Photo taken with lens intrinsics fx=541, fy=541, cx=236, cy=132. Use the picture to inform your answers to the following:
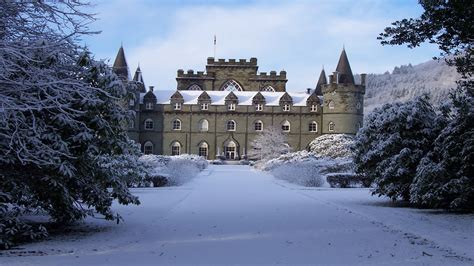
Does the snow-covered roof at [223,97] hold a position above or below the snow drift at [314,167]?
above

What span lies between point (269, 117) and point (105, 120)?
50.4m

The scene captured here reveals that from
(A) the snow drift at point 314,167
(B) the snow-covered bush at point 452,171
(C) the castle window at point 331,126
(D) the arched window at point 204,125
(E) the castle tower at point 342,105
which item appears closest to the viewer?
(B) the snow-covered bush at point 452,171

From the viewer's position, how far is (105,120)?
8.87 meters

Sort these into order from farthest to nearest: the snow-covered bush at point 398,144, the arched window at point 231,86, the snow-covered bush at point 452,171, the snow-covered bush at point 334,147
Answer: the arched window at point 231,86 → the snow-covered bush at point 334,147 → the snow-covered bush at point 398,144 → the snow-covered bush at point 452,171

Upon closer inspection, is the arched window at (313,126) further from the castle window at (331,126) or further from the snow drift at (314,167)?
the snow drift at (314,167)

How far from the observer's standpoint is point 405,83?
122250 mm

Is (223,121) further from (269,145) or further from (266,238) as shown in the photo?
(266,238)

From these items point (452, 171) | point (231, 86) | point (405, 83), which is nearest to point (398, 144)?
point (452, 171)

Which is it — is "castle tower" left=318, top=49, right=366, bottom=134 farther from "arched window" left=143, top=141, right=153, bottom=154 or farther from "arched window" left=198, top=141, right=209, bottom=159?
"arched window" left=143, top=141, right=153, bottom=154

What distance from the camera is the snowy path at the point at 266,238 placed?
267 inches

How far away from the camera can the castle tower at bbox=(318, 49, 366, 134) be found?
186 feet

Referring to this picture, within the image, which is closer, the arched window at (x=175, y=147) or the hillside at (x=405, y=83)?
the arched window at (x=175, y=147)

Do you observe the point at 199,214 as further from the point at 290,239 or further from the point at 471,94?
the point at 471,94

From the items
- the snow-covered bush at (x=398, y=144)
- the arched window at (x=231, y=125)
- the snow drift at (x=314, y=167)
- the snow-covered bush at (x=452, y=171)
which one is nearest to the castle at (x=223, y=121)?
the arched window at (x=231, y=125)
